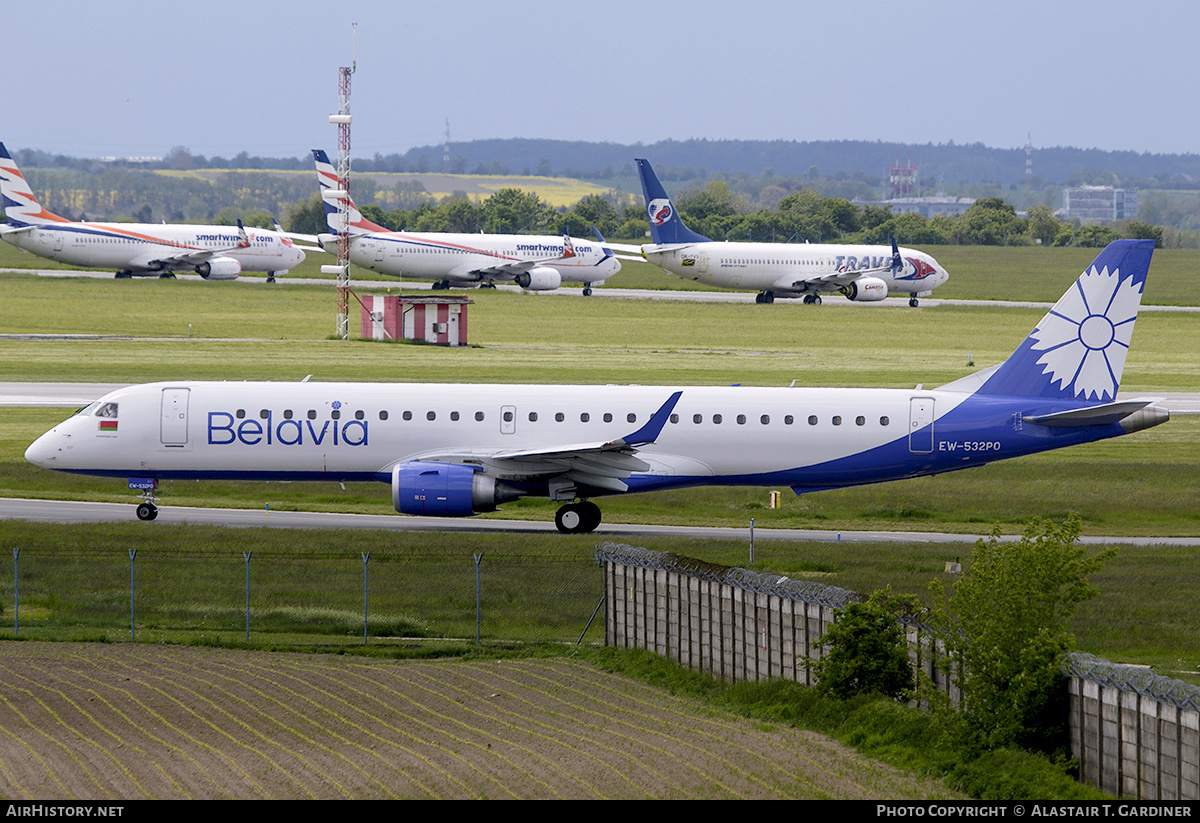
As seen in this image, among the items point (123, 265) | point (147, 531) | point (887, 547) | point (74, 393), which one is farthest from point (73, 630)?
point (123, 265)

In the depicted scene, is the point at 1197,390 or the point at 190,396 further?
the point at 1197,390

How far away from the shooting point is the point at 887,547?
3094 centimetres

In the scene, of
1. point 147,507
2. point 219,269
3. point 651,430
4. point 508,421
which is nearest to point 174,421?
point 147,507

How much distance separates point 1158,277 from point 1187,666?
140 metres

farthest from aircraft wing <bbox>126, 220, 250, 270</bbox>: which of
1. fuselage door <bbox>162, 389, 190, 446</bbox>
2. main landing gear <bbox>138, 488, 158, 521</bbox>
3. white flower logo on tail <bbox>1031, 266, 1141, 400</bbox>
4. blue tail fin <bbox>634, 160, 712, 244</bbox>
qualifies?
white flower logo on tail <bbox>1031, 266, 1141, 400</bbox>

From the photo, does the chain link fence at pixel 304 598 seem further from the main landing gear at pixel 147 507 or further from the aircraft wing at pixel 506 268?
the aircraft wing at pixel 506 268

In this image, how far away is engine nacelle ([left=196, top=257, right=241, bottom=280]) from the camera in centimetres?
12269

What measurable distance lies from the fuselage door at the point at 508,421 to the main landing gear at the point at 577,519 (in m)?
2.32

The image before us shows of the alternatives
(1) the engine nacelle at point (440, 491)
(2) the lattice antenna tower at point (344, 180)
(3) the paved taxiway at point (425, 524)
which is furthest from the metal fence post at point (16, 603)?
(2) the lattice antenna tower at point (344, 180)

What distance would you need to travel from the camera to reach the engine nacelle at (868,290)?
116500mm

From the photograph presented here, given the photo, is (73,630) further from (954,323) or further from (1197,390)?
(954,323)

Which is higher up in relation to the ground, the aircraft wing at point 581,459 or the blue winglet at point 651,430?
the blue winglet at point 651,430

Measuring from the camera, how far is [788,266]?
118 metres
